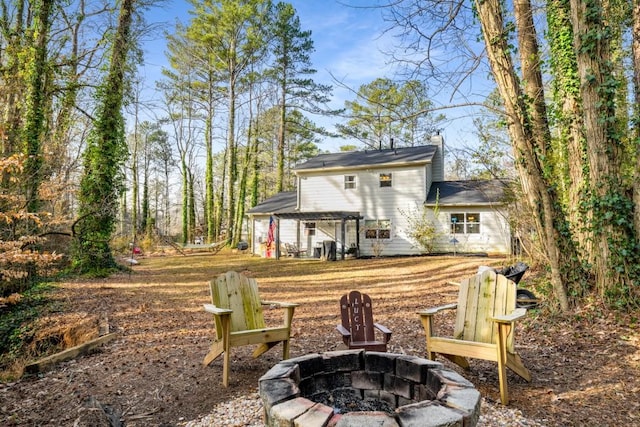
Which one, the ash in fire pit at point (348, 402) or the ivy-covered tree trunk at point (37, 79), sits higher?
the ivy-covered tree trunk at point (37, 79)

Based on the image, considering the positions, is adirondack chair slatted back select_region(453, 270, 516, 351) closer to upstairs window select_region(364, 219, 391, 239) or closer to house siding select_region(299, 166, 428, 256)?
house siding select_region(299, 166, 428, 256)

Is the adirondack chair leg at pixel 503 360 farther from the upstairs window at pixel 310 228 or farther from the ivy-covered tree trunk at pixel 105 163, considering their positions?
the upstairs window at pixel 310 228

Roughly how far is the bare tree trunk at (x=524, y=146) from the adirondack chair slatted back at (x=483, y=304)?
2.05m

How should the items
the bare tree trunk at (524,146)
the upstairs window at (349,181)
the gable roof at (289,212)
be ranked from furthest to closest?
the upstairs window at (349,181), the gable roof at (289,212), the bare tree trunk at (524,146)

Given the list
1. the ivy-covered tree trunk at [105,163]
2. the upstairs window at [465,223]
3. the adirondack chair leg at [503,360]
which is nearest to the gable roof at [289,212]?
the upstairs window at [465,223]

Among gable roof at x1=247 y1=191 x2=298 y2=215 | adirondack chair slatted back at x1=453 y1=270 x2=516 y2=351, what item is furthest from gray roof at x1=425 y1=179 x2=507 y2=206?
adirondack chair slatted back at x1=453 y1=270 x2=516 y2=351

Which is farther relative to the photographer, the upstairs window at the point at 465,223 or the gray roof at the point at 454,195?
the upstairs window at the point at 465,223

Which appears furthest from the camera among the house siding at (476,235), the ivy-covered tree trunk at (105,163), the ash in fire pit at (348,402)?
the house siding at (476,235)

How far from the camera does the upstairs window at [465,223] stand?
14.9 m

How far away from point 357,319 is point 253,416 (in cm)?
141

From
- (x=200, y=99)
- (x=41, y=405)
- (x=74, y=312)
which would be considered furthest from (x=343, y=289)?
(x=200, y=99)

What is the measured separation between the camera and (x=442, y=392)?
1.91 metres

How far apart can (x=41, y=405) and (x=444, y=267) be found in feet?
33.8

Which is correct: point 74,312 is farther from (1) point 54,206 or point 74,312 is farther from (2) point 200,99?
(2) point 200,99
